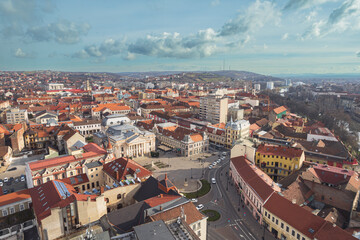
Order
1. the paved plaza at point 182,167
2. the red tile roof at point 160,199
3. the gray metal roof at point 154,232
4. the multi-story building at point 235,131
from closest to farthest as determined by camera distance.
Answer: the gray metal roof at point 154,232 < the red tile roof at point 160,199 < the paved plaza at point 182,167 < the multi-story building at point 235,131

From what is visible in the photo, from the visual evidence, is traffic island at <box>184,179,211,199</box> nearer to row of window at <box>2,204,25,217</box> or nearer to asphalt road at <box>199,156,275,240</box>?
asphalt road at <box>199,156,275,240</box>

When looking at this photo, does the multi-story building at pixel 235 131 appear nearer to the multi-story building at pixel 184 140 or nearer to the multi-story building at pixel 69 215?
the multi-story building at pixel 184 140

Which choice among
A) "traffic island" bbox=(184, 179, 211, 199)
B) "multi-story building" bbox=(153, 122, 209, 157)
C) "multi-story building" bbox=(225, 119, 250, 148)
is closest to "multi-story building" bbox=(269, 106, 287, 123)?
"multi-story building" bbox=(225, 119, 250, 148)

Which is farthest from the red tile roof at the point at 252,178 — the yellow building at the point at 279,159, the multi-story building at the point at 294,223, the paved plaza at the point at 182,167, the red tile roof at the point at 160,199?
the red tile roof at the point at 160,199

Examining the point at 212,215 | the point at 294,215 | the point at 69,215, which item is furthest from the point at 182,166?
the point at 69,215

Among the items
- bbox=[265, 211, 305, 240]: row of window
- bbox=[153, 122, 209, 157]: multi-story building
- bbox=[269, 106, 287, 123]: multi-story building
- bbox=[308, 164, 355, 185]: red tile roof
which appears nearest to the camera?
bbox=[265, 211, 305, 240]: row of window

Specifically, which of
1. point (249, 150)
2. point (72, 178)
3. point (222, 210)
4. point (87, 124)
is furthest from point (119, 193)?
point (87, 124)
